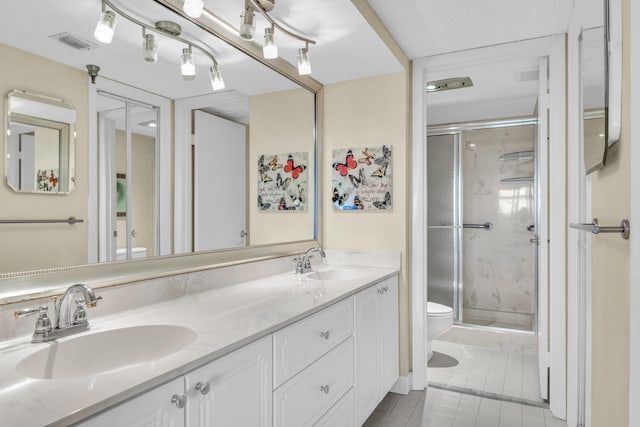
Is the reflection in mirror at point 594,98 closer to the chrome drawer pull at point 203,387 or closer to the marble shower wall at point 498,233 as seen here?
the chrome drawer pull at point 203,387

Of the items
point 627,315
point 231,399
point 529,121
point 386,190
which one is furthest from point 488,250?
point 231,399

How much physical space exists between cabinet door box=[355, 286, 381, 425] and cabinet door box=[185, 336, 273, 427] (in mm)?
777

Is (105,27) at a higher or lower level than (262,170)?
higher

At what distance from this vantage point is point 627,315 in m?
0.97

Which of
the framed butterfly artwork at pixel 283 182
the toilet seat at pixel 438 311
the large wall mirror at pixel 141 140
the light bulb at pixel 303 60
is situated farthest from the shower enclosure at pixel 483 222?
the light bulb at pixel 303 60

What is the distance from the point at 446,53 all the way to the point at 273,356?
222 centimetres

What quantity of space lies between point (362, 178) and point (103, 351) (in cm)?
189

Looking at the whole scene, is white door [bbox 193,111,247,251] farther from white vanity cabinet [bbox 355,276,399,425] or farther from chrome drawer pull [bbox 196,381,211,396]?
chrome drawer pull [bbox 196,381,211,396]

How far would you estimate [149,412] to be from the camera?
866mm

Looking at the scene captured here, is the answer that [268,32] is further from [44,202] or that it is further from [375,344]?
[375,344]

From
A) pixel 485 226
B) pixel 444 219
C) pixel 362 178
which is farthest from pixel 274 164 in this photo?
pixel 485 226

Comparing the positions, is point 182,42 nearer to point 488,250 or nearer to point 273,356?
point 273,356

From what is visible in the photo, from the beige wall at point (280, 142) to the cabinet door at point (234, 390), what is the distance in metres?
1.08

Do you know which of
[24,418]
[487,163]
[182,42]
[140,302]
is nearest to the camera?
[24,418]
